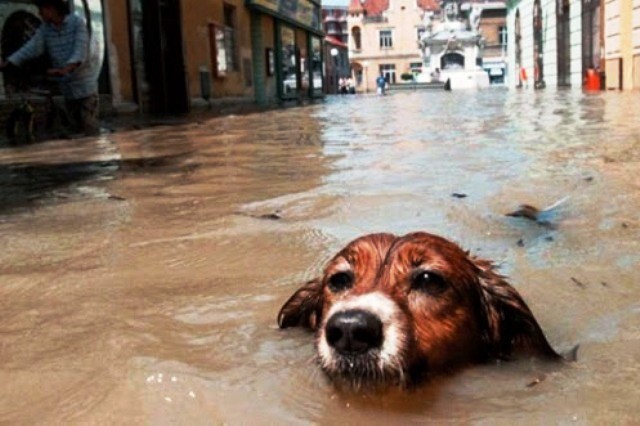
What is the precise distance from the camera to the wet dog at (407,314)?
6.01 ft

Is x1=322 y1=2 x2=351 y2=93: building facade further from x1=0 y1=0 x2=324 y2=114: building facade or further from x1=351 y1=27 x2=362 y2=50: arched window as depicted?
x1=0 y1=0 x2=324 y2=114: building facade

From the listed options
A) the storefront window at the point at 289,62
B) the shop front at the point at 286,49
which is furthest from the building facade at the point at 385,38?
the storefront window at the point at 289,62

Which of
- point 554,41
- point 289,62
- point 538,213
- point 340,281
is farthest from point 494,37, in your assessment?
point 340,281

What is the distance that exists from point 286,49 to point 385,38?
183 feet

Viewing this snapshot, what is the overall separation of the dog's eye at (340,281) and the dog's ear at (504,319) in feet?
1.24

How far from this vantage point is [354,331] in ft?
5.91

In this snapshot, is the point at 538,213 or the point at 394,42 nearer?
the point at 538,213

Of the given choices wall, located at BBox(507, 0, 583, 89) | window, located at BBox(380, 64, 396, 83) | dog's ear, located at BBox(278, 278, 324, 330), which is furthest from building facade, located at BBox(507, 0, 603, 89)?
window, located at BBox(380, 64, 396, 83)

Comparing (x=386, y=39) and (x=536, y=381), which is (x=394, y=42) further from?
(x=536, y=381)

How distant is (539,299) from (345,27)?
3552 inches

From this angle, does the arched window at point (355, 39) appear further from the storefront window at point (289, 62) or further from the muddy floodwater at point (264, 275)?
the muddy floodwater at point (264, 275)

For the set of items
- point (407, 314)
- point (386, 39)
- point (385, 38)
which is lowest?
point (407, 314)

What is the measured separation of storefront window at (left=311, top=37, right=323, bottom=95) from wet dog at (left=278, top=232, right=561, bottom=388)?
109 feet

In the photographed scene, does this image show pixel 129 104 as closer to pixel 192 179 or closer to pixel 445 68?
pixel 192 179
